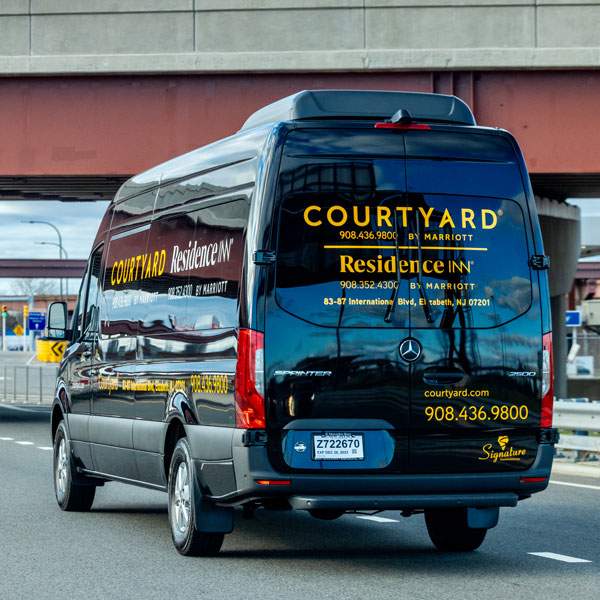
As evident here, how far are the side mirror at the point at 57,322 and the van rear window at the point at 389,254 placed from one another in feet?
13.7

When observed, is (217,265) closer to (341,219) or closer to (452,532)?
(341,219)

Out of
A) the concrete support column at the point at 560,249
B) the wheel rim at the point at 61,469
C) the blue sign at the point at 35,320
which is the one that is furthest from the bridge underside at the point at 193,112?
the blue sign at the point at 35,320

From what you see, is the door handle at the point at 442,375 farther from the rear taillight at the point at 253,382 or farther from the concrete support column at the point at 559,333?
the concrete support column at the point at 559,333

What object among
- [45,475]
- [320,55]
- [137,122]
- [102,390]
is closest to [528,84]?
[320,55]

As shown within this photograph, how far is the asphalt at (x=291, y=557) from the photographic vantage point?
7391 mm

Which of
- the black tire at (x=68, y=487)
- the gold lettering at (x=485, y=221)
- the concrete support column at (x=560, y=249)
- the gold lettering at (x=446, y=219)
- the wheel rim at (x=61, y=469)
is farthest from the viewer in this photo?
the concrete support column at (x=560, y=249)

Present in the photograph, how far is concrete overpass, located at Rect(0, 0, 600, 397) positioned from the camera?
22.1 meters

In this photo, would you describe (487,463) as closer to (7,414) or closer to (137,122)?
(137,122)

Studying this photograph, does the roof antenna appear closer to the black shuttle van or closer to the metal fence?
the black shuttle van

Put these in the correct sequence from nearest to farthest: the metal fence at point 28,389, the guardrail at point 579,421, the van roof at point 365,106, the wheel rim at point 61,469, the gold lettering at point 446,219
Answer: the gold lettering at point 446,219, the van roof at point 365,106, the wheel rim at point 61,469, the guardrail at point 579,421, the metal fence at point 28,389

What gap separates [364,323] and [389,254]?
431mm

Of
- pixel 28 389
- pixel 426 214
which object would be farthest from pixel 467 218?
pixel 28 389

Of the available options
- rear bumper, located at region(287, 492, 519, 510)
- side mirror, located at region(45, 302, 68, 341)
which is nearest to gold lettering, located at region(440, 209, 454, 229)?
rear bumper, located at region(287, 492, 519, 510)

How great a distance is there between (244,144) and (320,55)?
14253 millimetres
